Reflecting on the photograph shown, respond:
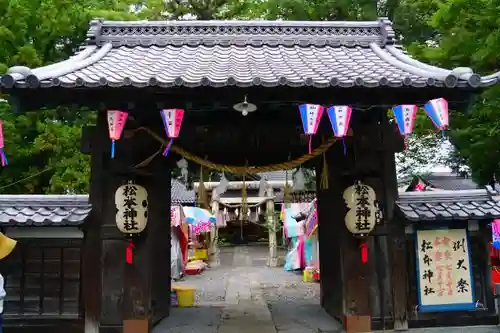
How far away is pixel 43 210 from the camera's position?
26.8 ft

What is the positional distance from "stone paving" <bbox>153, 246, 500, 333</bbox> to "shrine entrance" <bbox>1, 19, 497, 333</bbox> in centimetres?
55

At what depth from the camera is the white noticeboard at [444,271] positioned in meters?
8.35

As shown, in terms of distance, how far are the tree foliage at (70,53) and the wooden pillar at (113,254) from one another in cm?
282

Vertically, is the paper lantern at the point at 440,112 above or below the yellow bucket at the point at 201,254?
above

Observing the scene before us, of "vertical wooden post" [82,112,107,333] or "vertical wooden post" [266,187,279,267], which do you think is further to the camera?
"vertical wooden post" [266,187,279,267]

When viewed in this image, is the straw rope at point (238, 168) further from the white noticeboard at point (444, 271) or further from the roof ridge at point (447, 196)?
the white noticeboard at point (444, 271)

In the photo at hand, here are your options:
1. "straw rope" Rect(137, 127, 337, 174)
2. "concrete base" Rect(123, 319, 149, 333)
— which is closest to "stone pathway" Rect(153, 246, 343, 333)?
"concrete base" Rect(123, 319, 149, 333)

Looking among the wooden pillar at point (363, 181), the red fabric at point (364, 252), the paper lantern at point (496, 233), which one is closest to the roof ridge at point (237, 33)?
the wooden pillar at point (363, 181)

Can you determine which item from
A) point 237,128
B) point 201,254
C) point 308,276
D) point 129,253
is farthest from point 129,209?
point 201,254

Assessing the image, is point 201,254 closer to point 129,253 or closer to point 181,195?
point 181,195

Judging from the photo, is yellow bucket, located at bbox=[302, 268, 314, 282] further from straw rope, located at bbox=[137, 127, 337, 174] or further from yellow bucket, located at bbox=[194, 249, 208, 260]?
straw rope, located at bbox=[137, 127, 337, 174]

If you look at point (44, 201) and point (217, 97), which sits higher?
point (217, 97)

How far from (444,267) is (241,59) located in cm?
544

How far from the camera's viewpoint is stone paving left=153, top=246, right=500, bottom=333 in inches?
351
